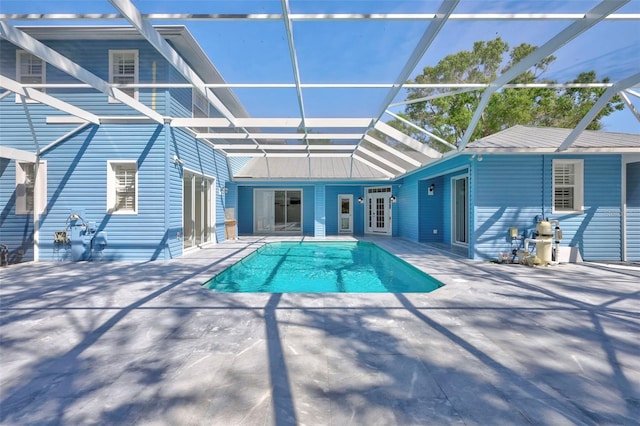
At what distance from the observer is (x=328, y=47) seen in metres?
4.45

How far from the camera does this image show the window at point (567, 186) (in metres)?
7.18

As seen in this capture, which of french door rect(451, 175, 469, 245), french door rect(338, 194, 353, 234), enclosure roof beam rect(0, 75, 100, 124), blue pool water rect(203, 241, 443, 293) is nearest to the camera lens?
enclosure roof beam rect(0, 75, 100, 124)

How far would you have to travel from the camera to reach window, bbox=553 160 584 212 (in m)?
7.18

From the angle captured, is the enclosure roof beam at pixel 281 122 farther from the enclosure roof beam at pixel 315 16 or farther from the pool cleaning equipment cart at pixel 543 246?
the pool cleaning equipment cart at pixel 543 246

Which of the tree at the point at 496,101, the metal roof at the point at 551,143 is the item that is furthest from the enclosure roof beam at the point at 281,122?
the tree at the point at 496,101

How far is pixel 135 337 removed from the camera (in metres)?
2.99

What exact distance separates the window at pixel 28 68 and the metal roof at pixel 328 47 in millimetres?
573

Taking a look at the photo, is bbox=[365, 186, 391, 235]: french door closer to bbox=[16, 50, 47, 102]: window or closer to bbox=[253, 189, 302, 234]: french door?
bbox=[253, 189, 302, 234]: french door

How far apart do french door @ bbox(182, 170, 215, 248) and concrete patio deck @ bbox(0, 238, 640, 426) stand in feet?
12.4

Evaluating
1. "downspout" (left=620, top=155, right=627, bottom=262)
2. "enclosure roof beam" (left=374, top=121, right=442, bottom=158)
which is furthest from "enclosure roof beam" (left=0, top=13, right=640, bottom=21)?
"downspout" (left=620, top=155, right=627, bottom=262)

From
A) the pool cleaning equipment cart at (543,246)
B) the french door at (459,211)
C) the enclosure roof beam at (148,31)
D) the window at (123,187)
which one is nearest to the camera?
the enclosure roof beam at (148,31)

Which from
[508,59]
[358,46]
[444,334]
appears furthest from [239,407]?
[508,59]

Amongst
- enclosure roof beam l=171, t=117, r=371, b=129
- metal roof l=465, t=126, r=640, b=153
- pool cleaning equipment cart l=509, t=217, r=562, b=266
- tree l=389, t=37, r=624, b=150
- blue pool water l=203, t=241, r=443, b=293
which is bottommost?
blue pool water l=203, t=241, r=443, b=293

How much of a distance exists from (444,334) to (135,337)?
310 centimetres
